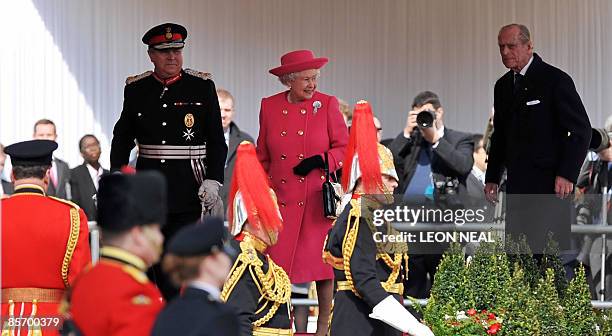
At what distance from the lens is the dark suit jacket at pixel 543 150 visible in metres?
7.14

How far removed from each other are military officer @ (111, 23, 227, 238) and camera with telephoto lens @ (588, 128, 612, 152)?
2.30 meters

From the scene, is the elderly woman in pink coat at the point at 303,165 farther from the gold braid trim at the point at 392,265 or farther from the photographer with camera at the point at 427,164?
the gold braid trim at the point at 392,265

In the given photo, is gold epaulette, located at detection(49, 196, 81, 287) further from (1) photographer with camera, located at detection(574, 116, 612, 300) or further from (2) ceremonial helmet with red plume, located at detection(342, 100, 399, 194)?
(1) photographer with camera, located at detection(574, 116, 612, 300)

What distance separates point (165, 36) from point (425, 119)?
204 cm

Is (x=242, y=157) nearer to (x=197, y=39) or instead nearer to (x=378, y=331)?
(x=378, y=331)

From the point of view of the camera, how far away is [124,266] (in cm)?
379

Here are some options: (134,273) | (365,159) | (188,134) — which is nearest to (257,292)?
(365,159)

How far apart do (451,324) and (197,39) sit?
14.4 ft

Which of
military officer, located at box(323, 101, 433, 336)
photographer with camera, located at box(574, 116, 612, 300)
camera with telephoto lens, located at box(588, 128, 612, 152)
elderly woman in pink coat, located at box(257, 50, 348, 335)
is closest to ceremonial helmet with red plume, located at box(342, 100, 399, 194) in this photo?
military officer, located at box(323, 101, 433, 336)

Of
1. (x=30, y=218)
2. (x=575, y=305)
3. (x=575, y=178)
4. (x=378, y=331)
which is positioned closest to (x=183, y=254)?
(x=30, y=218)

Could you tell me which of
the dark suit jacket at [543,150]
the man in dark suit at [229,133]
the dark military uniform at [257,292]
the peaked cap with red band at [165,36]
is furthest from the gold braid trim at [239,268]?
the man in dark suit at [229,133]

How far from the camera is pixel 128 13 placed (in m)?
9.23

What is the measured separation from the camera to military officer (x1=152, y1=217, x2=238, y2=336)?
11.8 feet

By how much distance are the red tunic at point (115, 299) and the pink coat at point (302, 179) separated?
3.75 metres
